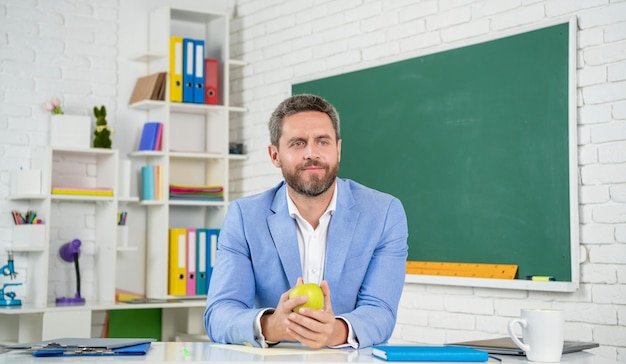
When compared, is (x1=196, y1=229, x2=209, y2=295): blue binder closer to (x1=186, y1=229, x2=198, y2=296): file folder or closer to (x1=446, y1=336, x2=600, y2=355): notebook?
(x1=186, y1=229, x2=198, y2=296): file folder

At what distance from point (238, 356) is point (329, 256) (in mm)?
594

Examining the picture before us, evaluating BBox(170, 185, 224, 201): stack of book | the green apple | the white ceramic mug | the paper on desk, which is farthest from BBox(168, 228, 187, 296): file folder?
the white ceramic mug

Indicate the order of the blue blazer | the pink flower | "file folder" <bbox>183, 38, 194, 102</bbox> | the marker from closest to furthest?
the blue blazer < the marker < the pink flower < "file folder" <bbox>183, 38, 194, 102</bbox>

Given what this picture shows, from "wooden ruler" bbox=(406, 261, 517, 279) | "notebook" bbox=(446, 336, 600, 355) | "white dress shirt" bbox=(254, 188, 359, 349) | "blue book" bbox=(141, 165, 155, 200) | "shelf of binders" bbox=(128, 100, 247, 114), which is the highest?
"shelf of binders" bbox=(128, 100, 247, 114)

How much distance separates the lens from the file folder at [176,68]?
5.00m

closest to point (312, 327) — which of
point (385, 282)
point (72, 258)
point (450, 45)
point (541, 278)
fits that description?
point (385, 282)

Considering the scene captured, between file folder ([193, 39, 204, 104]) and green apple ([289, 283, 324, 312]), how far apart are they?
3.27m

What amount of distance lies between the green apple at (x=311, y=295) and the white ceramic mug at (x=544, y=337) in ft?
1.53

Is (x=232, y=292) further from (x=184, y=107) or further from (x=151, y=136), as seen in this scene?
(x=184, y=107)

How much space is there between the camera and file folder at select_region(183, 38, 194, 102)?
16.5ft

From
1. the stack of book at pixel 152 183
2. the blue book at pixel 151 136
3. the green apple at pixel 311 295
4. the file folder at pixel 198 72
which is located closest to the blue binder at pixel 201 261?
the stack of book at pixel 152 183

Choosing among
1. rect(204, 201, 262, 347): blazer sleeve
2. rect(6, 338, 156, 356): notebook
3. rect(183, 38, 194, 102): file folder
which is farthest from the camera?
rect(183, 38, 194, 102): file folder

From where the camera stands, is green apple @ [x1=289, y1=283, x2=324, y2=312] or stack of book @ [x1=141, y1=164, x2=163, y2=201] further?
stack of book @ [x1=141, y1=164, x2=163, y2=201]

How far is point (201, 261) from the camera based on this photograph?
501cm
